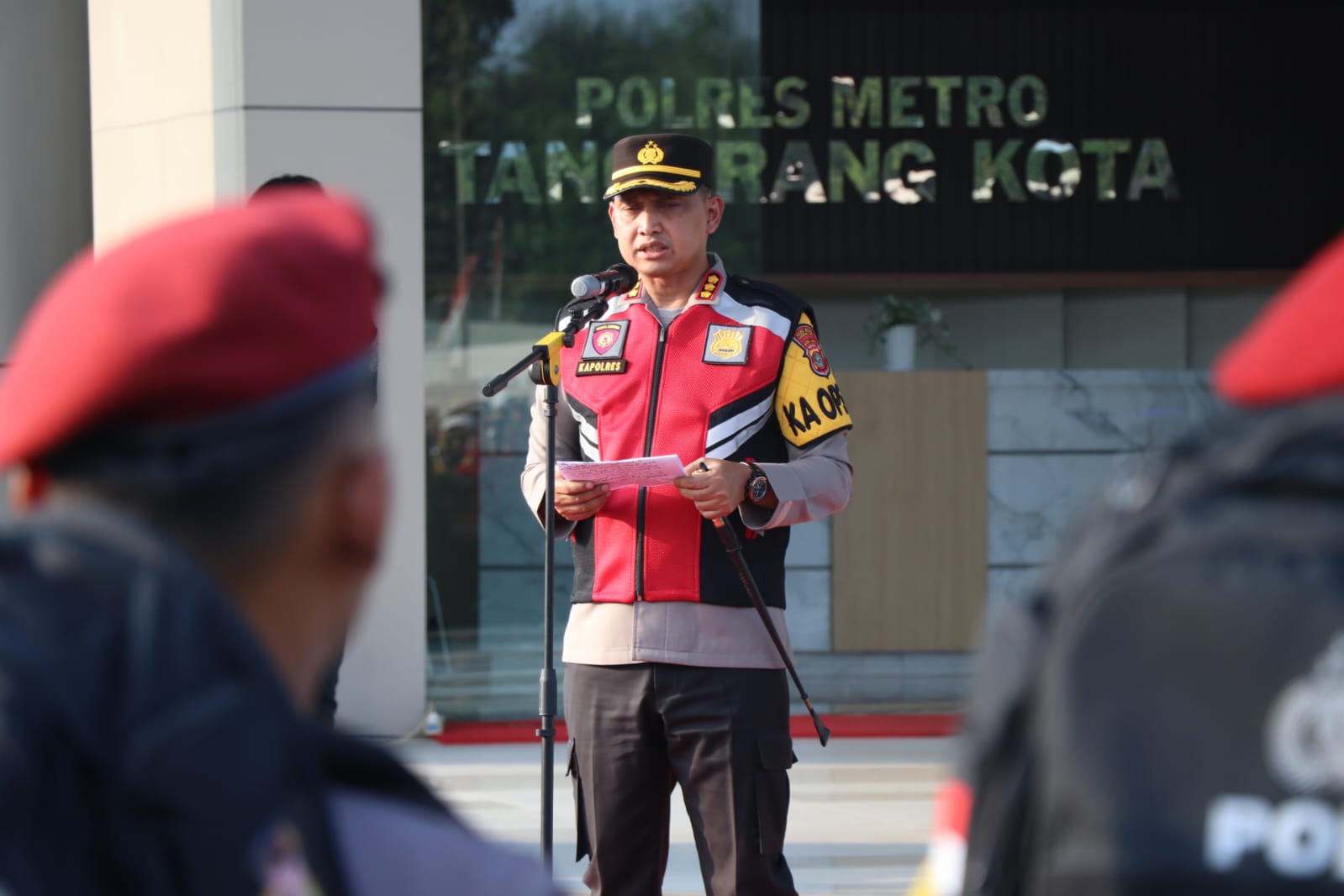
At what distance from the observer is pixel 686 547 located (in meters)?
3.05

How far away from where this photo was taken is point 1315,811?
2.59 ft

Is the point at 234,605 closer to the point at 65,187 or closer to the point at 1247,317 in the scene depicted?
the point at 65,187

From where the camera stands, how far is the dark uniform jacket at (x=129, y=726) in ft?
2.29

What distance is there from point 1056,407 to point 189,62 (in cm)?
389

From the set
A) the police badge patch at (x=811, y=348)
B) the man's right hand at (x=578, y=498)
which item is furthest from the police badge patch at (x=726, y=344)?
the man's right hand at (x=578, y=498)

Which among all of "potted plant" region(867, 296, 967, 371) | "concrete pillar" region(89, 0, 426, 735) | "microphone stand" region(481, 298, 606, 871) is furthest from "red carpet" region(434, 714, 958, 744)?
"microphone stand" region(481, 298, 606, 871)

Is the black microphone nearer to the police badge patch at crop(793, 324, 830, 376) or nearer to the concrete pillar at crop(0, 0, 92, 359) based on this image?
the police badge patch at crop(793, 324, 830, 376)

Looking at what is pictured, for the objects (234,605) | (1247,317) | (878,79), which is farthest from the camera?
(1247,317)

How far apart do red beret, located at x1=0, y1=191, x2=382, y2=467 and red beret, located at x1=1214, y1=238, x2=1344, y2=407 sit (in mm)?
434

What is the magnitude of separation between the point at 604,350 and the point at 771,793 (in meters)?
0.88

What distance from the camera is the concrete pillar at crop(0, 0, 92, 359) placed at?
22.4 ft

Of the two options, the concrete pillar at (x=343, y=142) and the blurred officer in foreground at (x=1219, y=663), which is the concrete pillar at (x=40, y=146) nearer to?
the concrete pillar at (x=343, y=142)

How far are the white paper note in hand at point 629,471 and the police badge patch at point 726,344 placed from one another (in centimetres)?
22

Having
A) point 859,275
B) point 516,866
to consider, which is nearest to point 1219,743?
point 516,866
